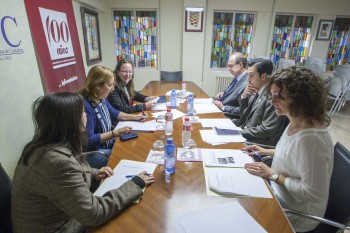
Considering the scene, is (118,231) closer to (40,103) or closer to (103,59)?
(40,103)

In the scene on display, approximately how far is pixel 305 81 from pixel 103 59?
4.36 metres

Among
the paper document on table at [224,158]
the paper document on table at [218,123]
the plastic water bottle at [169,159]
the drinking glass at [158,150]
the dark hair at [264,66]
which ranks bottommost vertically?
the paper document on table at [218,123]

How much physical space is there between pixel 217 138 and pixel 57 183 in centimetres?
110

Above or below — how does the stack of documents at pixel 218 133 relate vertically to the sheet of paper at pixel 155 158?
below

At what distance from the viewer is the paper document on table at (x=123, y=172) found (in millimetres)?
1002

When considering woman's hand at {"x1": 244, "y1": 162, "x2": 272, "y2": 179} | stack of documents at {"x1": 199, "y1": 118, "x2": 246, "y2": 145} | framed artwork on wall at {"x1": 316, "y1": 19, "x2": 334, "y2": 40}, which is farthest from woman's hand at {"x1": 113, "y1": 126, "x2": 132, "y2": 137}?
framed artwork on wall at {"x1": 316, "y1": 19, "x2": 334, "y2": 40}

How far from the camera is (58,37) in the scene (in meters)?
2.44

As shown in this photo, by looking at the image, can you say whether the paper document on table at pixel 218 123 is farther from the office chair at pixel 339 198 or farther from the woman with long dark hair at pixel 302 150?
the office chair at pixel 339 198

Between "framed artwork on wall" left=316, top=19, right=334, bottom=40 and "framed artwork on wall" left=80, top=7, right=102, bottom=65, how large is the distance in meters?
4.99

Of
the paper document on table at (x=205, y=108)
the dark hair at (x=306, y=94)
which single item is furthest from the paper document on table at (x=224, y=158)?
the paper document on table at (x=205, y=108)

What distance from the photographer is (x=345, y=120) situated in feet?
13.6

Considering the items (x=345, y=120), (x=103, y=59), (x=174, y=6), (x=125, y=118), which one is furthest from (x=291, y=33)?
(x=125, y=118)

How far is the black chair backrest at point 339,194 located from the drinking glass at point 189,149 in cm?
78

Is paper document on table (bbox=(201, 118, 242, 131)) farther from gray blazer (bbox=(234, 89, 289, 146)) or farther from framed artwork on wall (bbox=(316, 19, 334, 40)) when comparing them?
framed artwork on wall (bbox=(316, 19, 334, 40))
